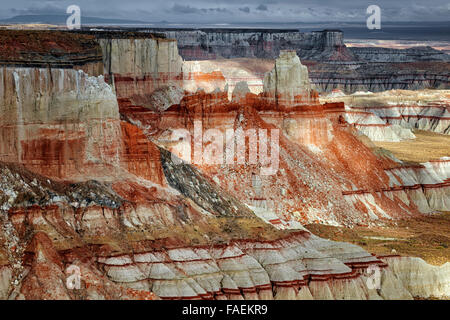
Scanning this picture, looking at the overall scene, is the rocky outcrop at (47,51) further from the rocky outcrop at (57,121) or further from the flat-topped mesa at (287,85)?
the flat-topped mesa at (287,85)

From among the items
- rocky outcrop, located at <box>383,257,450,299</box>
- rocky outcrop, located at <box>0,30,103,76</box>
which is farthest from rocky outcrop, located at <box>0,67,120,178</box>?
rocky outcrop, located at <box>383,257,450,299</box>

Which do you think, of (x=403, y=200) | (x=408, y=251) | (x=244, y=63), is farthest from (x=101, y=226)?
(x=244, y=63)

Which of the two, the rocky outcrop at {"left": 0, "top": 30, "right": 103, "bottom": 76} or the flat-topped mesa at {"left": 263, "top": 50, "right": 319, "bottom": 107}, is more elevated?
the rocky outcrop at {"left": 0, "top": 30, "right": 103, "bottom": 76}

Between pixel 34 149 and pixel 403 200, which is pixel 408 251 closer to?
pixel 403 200

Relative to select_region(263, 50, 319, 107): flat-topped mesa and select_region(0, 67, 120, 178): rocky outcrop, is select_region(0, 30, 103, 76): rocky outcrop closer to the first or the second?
select_region(0, 67, 120, 178): rocky outcrop

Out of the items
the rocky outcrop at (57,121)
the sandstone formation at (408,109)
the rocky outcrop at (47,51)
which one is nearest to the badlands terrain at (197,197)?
the rocky outcrop at (57,121)

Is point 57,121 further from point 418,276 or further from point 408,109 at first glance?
point 408,109
